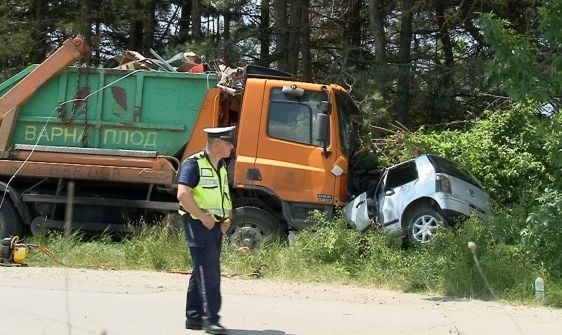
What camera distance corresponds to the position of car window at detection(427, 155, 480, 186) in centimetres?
1002

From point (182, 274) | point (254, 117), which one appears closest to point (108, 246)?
point (182, 274)

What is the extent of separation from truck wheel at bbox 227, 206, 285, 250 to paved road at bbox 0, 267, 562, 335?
5.18 ft

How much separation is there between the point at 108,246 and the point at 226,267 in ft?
6.47

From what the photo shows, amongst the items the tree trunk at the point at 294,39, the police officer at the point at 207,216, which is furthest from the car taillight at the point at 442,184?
the tree trunk at the point at 294,39

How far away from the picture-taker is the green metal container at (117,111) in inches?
412

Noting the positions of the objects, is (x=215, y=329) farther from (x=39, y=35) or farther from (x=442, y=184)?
(x=39, y=35)

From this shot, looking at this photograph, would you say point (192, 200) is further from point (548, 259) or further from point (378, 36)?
point (378, 36)

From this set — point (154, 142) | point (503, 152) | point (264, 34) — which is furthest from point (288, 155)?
point (264, 34)

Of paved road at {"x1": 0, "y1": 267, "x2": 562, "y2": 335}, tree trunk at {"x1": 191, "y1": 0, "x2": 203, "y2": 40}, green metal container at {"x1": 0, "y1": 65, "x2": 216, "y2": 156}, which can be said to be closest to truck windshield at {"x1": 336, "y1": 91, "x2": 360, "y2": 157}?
green metal container at {"x1": 0, "y1": 65, "x2": 216, "y2": 156}

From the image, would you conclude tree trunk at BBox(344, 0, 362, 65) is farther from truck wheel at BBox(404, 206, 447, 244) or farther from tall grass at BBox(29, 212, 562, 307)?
tall grass at BBox(29, 212, 562, 307)

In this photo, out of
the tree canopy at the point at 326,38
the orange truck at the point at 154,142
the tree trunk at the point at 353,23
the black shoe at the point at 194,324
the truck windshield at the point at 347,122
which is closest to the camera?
the black shoe at the point at 194,324

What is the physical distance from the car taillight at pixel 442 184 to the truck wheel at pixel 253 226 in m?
2.31

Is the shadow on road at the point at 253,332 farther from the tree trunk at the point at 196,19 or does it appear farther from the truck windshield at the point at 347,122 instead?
the tree trunk at the point at 196,19

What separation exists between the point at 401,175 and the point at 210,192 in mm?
5046
